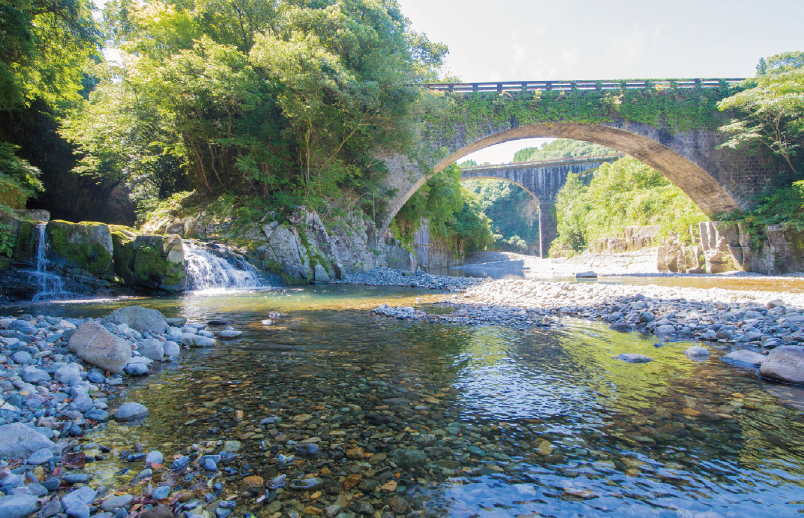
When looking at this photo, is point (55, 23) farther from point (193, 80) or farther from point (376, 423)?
point (376, 423)

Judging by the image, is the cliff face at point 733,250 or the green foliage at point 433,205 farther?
the green foliage at point 433,205

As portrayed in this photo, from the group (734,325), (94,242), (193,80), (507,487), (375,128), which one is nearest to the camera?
(507,487)

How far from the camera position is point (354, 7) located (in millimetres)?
16047

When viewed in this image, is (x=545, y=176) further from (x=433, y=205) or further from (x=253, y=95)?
(x=253, y=95)

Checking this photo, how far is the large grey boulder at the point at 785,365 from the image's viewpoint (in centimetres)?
306

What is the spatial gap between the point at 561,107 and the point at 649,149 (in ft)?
17.8

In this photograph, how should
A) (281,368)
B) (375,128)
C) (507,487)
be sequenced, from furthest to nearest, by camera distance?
(375,128)
(281,368)
(507,487)

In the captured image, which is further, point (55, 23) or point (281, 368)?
point (55, 23)

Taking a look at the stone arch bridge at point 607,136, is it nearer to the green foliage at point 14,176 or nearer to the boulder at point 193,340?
the green foliage at point 14,176

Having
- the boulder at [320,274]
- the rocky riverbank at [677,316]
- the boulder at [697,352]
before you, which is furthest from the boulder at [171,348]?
the boulder at [320,274]

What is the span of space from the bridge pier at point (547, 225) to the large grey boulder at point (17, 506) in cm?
4618

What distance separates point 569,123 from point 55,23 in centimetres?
1884

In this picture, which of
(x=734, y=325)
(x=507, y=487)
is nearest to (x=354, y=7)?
(x=734, y=325)

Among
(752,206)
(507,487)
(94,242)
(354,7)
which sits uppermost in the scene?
(354,7)
